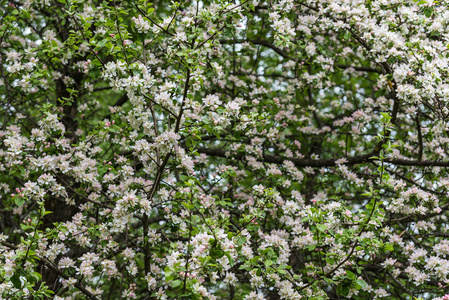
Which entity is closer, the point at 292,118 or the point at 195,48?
the point at 195,48

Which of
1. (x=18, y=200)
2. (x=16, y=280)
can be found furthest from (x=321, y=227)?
(x=18, y=200)

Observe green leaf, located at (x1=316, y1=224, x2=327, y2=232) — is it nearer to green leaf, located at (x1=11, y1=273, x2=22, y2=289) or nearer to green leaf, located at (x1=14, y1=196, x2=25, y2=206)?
green leaf, located at (x1=11, y1=273, x2=22, y2=289)

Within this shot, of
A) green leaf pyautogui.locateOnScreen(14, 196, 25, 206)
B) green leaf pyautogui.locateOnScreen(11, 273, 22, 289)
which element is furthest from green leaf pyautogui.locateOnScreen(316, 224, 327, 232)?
green leaf pyautogui.locateOnScreen(14, 196, 25, 206)

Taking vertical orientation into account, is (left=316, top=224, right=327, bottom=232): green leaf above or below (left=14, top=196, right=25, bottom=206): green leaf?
below

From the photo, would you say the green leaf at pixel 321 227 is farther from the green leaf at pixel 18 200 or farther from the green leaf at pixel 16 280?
the green leaf at pixel 18 200

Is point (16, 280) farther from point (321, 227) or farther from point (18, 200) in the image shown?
point (321, 227)

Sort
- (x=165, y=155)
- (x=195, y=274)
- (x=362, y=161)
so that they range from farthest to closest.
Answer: (x=362, y=161), (x=165, y=155), (x=195, y=274)

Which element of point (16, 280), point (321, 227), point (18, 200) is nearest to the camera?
point (16, 280)

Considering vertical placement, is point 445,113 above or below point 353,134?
below

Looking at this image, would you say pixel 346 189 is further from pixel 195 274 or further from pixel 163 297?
pixel 195 274

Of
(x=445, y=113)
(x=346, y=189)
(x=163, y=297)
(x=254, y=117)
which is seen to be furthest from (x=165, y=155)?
(x=346, y=189)

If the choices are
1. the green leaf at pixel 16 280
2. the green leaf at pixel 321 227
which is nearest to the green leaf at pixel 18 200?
the green leaf at pixel 16 280

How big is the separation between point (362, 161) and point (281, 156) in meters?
1.16

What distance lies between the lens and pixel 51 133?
15.4ft
